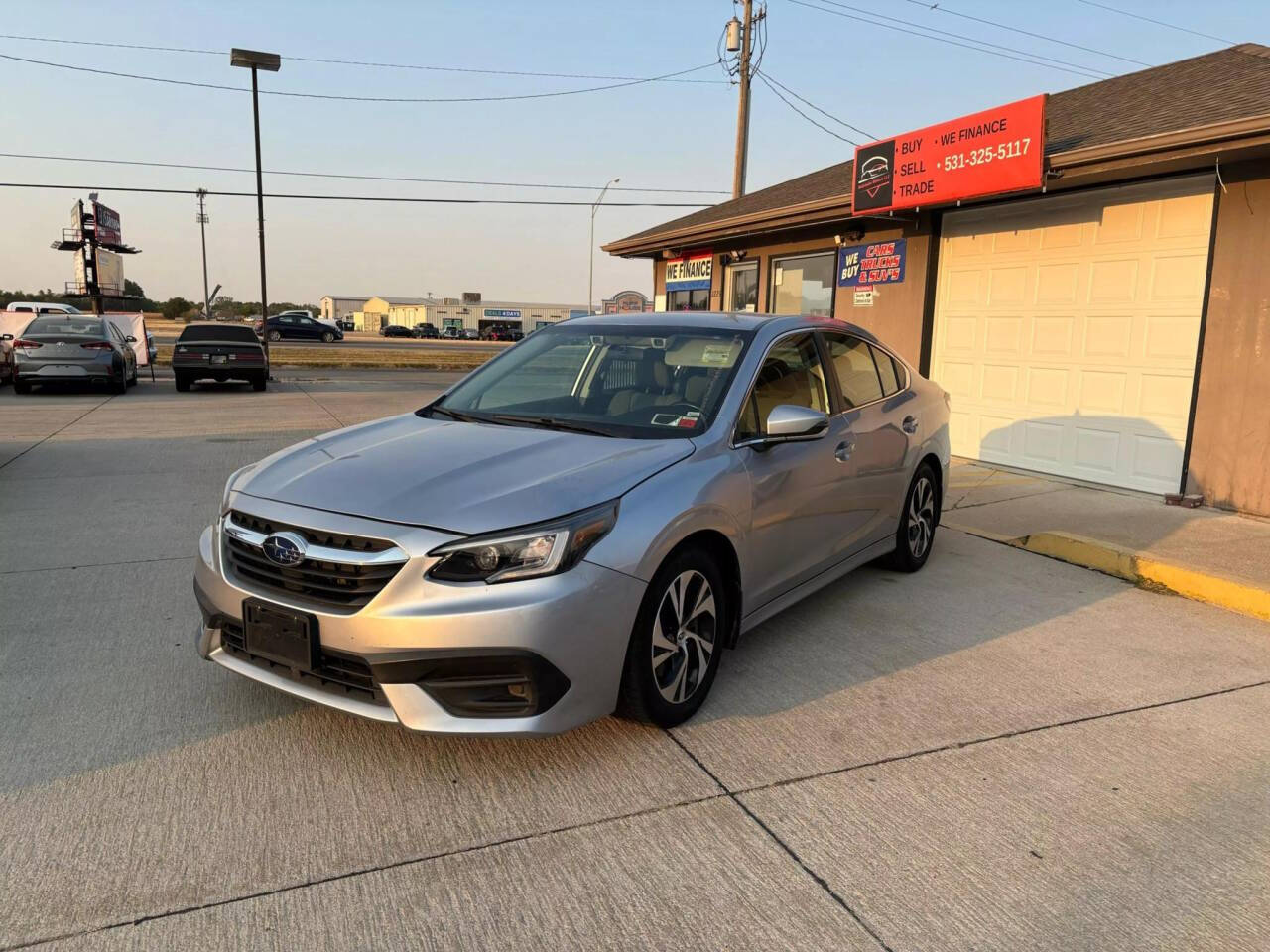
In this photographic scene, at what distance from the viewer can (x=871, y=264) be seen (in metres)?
11.1

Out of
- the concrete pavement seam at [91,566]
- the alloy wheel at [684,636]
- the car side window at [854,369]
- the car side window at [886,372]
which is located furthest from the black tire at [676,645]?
the concrete pavement seam at [91,566]

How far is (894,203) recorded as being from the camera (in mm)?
9656

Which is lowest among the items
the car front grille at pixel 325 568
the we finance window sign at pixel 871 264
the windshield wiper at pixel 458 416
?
the car front grille at pixel 325 568

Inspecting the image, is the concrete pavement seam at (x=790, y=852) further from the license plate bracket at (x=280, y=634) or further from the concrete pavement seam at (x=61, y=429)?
the concrete pavement seam at (x=61, y=429)

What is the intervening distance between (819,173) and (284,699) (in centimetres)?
1306

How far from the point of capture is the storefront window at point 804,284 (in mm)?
12016

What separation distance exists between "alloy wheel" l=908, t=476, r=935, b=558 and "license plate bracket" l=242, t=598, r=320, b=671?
3.86m

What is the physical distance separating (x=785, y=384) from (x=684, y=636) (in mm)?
1481

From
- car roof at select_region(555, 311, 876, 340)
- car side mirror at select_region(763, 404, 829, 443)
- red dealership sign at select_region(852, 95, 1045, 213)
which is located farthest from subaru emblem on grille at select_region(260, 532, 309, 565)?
red dealership sign at select_region(852, 95, 1045, 213)

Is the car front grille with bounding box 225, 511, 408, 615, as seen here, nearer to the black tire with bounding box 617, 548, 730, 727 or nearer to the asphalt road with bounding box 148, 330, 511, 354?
the black tire with bounding box 617, 548, 730, 727

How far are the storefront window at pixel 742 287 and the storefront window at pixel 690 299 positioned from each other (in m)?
0.52

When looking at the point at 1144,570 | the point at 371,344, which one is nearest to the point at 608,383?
the point at 1144,570

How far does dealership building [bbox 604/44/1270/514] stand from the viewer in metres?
7.28

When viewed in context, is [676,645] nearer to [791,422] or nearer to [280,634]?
[791,422]
